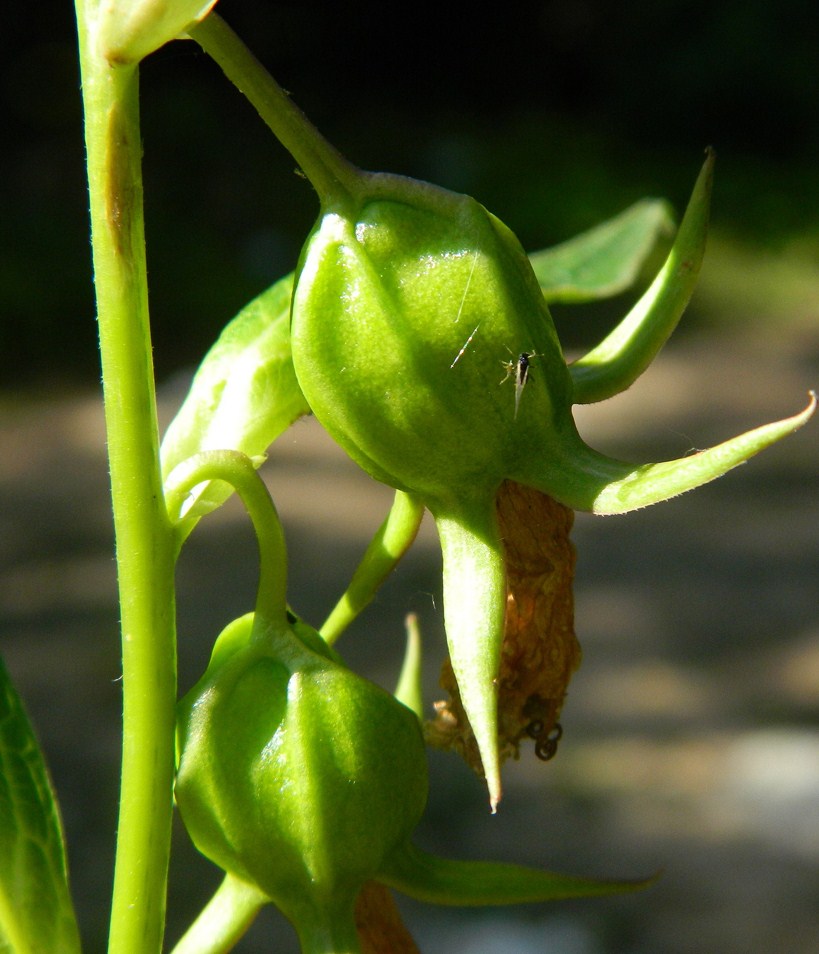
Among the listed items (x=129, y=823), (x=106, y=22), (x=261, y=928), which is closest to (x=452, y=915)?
(x=261, y=928)

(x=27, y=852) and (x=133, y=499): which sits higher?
(x=133, y=499)

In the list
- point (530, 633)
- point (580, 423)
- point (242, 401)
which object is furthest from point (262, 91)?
point (580, 423)

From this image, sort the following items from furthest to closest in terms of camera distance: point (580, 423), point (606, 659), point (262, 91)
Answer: point (580, 423)
point (606, 659)
point (262, 91)

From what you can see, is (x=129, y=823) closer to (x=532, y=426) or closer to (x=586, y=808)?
(x=532, y=426)

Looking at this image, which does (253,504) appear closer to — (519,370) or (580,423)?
(519,370)

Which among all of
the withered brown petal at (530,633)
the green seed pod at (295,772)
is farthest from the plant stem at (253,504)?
the withered brown petal at (530,633)

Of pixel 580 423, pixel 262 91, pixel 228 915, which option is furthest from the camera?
pixel 580 423
